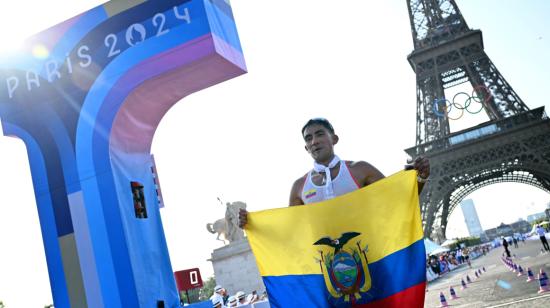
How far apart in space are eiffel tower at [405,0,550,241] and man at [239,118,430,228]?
42.8m

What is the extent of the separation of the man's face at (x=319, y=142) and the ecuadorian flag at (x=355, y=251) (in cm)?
36

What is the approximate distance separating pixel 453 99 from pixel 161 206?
4457 cm

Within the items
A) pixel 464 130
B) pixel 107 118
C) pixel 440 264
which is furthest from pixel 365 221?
pixel 464 130

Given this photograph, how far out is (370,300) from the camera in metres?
3.83

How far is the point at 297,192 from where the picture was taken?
462cm

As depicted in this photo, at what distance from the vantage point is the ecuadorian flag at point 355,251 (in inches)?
153

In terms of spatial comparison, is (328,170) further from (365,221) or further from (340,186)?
(365,221)

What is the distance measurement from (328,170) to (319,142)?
0.71 feet

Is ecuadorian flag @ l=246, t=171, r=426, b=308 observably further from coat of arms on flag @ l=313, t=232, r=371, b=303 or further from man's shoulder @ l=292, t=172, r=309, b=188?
man's shoulder @ l=292, t=172, r=309, b=188

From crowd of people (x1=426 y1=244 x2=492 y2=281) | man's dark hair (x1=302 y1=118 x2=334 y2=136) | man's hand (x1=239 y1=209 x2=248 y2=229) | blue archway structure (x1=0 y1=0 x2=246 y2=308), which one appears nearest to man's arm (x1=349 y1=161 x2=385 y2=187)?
man's dark hair (x1=302 y1=118 x2=334 y2=136)

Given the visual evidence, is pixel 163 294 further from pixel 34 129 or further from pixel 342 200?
pixel 342 200

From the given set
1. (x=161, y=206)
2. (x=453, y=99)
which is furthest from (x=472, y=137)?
(x=161, y=206)

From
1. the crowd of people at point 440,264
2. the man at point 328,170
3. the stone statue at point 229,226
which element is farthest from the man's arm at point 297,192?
the crowd of people at point 440,264

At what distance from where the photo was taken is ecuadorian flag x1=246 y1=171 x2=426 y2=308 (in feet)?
12.7
